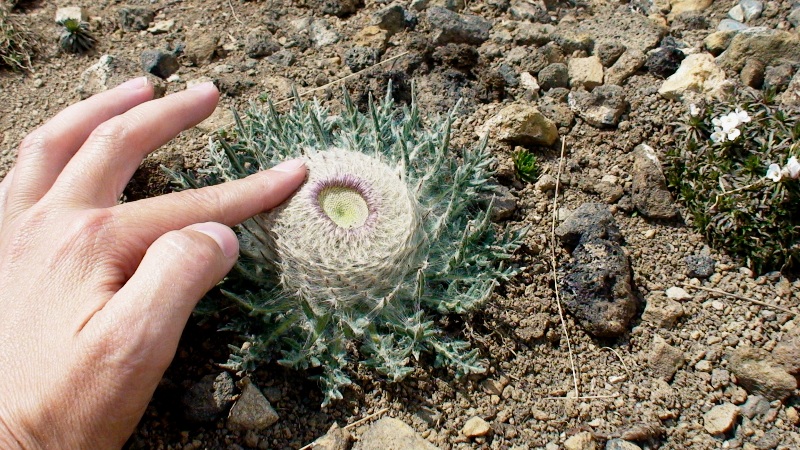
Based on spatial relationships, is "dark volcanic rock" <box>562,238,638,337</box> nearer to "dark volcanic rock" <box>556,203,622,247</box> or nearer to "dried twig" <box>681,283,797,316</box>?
"dark volcanic rock" <box>556,203,622,247</box>

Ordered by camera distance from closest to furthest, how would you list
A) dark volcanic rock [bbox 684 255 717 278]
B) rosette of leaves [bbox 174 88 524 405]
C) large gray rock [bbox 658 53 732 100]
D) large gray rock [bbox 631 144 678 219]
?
1. rosette of leaves [bbox 174 88 524 405]
2. dark volcanic rock [bbox 684 255 717 278]
3. large gray rock [bbox 631 144 678 219]
4. large gray rock [bbox 658 53 732 100]

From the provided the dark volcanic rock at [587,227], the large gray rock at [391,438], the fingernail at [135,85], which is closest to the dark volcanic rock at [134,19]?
the fingernail at [135,85]

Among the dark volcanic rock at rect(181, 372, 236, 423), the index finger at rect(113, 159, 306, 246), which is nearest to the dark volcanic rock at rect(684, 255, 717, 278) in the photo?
the index finger at rect(113, 159, 306, 246)

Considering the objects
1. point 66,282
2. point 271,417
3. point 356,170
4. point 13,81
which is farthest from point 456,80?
point 13,81

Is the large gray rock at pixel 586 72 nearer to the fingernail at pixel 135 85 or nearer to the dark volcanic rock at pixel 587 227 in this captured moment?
the dark volcanic rock at pixel 587 227

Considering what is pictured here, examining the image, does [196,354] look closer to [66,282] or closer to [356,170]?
[66,282]

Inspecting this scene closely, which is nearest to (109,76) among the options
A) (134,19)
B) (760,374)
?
(134,19)

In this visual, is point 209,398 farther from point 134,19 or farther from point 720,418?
point 134,19
